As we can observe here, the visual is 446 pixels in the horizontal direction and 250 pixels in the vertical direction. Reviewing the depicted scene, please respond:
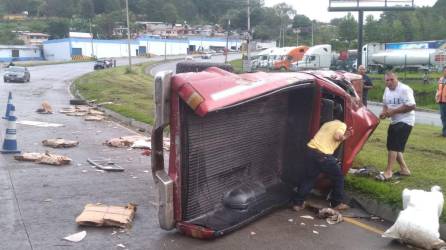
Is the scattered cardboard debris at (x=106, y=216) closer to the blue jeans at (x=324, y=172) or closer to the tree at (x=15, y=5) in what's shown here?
the blue jeans at (x=324, y=172)

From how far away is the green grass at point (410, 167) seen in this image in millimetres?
7734

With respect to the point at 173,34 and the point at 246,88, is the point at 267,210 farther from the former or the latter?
the point at 173,34

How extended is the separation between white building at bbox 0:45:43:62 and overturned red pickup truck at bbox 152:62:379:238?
103m

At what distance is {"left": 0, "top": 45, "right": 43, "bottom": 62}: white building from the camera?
345ft

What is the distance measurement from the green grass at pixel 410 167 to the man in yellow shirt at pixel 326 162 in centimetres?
64

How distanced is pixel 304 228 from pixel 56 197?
358 centimetres

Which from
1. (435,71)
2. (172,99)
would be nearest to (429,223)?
(172,99)

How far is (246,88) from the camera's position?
6.25 metres

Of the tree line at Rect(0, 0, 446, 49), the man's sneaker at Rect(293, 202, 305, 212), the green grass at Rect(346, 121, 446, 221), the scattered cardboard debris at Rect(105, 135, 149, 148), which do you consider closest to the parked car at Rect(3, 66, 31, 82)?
the scattered cardboard debris at Rect(105, 135, 149, 148)

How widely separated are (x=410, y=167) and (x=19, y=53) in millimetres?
111285

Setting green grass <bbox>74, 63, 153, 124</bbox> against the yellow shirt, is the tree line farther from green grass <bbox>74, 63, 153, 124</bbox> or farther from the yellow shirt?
the yellow shirt

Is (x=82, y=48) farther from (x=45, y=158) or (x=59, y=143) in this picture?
(x=45, y=158)

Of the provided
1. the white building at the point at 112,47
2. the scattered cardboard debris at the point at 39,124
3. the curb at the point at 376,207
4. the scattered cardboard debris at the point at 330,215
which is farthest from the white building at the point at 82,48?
the scattered cardboard debris at the point at 330,215

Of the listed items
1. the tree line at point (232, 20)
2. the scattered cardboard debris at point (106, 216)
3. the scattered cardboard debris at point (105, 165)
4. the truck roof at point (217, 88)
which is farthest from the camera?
the tree line at point (232, 20)
